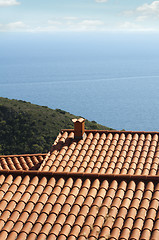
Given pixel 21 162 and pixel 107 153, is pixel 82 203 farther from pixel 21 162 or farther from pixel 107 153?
pixel 21 162

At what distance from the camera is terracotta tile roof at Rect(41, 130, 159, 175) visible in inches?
511

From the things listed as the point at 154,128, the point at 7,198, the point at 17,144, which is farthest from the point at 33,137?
the point at 154,128

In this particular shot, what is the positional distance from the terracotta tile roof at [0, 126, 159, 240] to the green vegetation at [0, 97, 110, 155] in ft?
119

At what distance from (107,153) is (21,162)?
625 cm

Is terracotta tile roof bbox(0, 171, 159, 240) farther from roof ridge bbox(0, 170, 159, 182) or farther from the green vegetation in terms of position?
the green vegetation

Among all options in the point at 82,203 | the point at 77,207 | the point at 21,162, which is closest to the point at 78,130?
the point at 21,162

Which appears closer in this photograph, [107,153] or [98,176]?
[98,176]

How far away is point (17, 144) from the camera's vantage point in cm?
4947

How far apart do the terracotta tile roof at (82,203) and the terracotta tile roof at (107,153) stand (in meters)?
0.05

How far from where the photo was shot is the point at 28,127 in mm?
52562

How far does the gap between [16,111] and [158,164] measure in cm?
4514

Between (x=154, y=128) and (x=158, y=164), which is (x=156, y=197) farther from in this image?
(x=154, y=128)

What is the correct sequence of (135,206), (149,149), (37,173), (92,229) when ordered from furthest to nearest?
(149,149)
(37,173)
(135,206)
(92,229)

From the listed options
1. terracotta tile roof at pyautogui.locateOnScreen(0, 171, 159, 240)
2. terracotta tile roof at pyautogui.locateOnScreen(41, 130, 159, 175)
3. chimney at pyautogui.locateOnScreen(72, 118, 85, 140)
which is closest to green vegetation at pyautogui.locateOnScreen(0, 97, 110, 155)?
chimney at pyautogui.locateOnScreen(72, 118, 85, 140)
